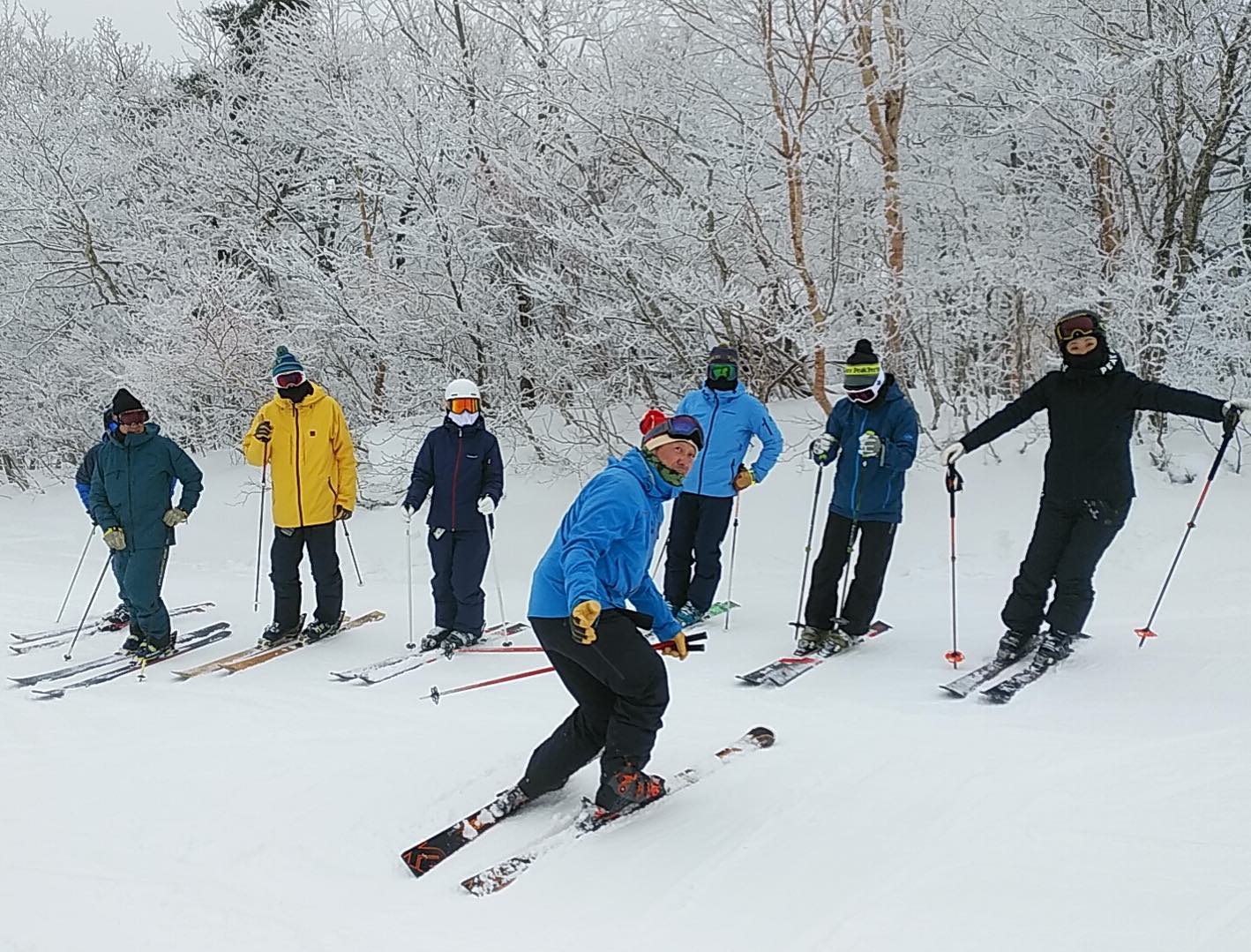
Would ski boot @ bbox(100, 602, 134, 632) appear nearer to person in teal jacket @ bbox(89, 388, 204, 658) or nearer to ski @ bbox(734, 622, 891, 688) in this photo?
person in teal jacket @ bbox(89, 388, 204, 658)

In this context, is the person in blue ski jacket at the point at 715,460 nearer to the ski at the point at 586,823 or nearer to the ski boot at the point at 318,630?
the ski at the point at 586,823

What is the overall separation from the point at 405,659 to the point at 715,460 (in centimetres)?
233

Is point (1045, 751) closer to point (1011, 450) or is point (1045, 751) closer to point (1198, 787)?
point (1198, 787)

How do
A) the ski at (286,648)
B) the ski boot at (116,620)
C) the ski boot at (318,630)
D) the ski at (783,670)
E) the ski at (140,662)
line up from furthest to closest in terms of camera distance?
the ski boot at (116,620) < the ski boot at (318,630) < the ski at (286,648) < the ski at (140,662) < the ski at (783,670)

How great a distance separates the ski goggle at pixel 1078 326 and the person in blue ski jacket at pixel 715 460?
1.90 metres

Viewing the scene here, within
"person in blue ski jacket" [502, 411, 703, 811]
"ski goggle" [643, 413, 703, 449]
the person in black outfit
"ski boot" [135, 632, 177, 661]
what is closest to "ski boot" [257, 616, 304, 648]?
"ski boot" [135, 632, 177, 661]

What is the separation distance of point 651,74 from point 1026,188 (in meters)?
3.68

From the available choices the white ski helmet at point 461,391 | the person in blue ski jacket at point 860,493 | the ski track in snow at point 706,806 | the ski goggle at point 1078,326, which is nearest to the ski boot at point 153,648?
the ski track in snow at point 706,806

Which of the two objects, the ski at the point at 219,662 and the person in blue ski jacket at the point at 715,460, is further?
the person in blue ski jacket at the point at 715,460

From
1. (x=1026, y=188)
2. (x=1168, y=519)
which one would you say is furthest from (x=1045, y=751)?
(x=1026, y=188)

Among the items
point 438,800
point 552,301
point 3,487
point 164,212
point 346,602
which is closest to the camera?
point 438,800

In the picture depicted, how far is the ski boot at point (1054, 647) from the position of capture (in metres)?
5.20

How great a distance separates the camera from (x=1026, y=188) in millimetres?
9180

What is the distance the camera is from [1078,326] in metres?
4.97
